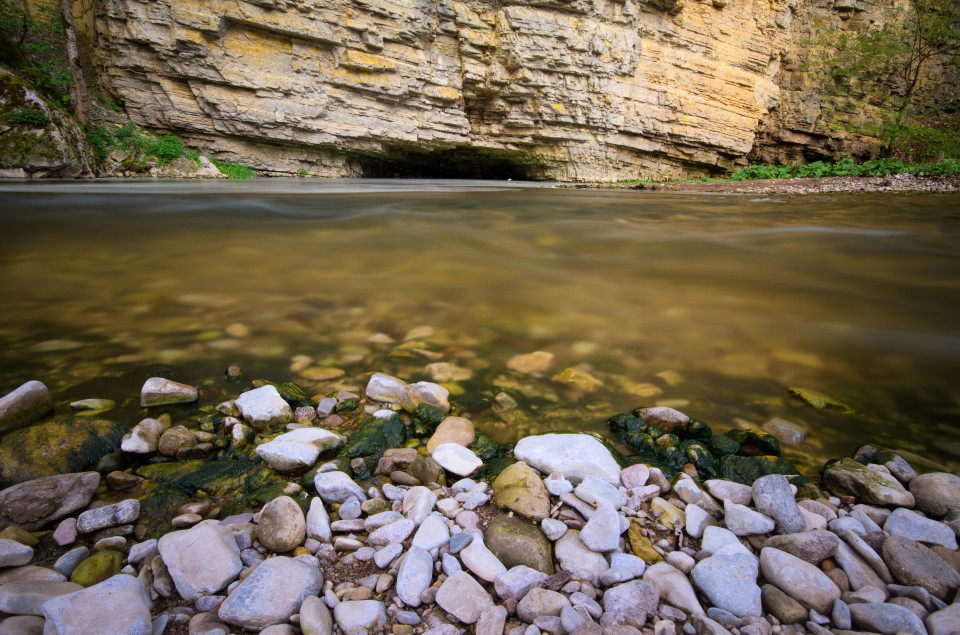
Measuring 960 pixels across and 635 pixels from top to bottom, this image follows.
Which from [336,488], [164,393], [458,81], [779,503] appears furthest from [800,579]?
[458,81]

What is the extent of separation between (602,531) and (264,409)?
117 cm

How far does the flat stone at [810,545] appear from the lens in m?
1.02

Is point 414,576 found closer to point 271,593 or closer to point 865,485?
point 271,593

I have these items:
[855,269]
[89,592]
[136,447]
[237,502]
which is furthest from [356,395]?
[855,269]

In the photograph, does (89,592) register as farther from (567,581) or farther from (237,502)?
(567,581)

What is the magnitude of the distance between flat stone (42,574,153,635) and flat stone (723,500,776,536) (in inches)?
51.6

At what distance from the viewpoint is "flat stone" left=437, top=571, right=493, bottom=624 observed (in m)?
0.87

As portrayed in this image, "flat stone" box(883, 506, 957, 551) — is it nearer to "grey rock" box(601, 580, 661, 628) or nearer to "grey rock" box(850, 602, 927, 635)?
"grey rock" box(850, 602, 927, 635)

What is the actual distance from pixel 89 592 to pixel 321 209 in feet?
18.0

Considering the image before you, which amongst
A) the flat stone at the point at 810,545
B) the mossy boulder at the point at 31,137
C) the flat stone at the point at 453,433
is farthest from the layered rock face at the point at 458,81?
the flat stone at the point at 810,545

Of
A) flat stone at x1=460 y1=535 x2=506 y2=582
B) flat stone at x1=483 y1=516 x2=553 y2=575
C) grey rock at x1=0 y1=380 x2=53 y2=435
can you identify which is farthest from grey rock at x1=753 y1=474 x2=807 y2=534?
grey rock at x1=0 y1=380 x2=53 y2=435

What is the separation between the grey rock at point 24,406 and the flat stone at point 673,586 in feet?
6.21

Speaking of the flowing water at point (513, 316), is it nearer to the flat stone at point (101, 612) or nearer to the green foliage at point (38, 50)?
the flat stone at point (101, 612)

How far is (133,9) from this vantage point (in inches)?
429
